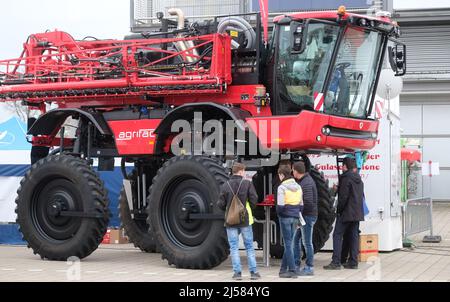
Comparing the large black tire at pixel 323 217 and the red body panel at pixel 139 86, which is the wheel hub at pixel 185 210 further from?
the large black tire at pixel 323 217

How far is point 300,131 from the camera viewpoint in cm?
1275

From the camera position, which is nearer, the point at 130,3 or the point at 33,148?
the point at 33,148

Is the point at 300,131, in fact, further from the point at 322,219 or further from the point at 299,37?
the point at 322,219

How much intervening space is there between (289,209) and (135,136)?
357 centimetres

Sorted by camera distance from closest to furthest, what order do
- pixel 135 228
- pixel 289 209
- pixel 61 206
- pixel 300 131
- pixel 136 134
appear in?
pixel 289 209, pixel 300 131, pixel 136 134, pixel 61 206, pixel 135 228

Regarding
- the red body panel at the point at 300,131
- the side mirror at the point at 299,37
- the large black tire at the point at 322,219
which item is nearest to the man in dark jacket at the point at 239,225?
the red body panel at the point at 300,131

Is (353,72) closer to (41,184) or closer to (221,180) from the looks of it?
(221,180)

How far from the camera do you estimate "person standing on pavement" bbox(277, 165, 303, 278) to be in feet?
39.0

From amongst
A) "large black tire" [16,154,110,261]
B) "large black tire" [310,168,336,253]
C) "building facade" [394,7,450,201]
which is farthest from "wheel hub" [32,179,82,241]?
"building facade" [394,7,450,201]

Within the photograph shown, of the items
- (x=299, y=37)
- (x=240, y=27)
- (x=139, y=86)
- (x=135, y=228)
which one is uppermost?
(x=240, y=27)

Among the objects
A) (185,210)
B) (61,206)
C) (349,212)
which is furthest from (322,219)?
(61,206)
